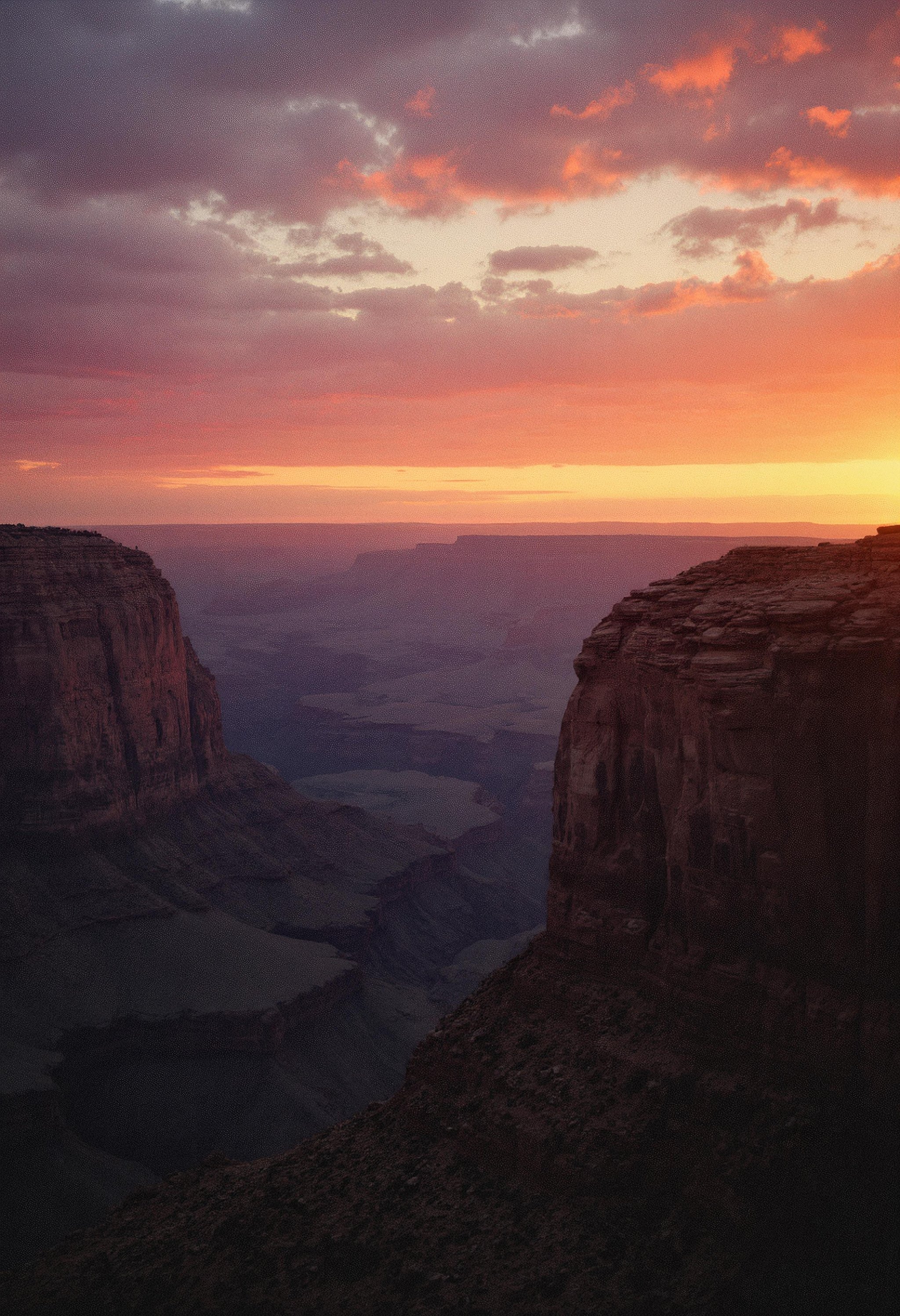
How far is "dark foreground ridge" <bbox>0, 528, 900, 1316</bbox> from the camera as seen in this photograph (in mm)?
19312

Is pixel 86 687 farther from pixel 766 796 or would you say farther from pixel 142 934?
pixel 766 796

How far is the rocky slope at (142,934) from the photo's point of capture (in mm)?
48906

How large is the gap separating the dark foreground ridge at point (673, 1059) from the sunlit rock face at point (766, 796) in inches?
2.1

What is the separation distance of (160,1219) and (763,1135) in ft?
47.6

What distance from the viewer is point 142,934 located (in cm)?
5719

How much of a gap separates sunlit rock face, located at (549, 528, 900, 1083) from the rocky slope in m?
30.3

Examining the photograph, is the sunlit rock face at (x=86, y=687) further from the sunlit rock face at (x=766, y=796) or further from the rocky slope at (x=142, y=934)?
the sunlit rock face at (x=766, y=796)

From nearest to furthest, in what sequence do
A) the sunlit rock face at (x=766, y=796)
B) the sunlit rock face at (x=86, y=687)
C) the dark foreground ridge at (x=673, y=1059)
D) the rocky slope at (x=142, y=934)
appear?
the dark foreground ridge at (x=673, y=1059) < the sunlit rock face at (x=766, y=796) < the rocky slope at (x=142, y=934) < the sunlit rock face at (x=86, y=687)

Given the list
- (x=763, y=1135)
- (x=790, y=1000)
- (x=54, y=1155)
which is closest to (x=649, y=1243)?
(x=763, y=1135)

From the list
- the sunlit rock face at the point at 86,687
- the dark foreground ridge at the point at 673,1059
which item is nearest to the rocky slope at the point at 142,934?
the sunlit rock face at the point at 86,687

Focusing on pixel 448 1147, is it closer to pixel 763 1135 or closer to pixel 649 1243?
pixel 649 1243

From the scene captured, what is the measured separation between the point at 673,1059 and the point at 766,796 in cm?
562

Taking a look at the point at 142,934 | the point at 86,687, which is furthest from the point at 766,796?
→ the point at 86,687

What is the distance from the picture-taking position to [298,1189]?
79.9ft
